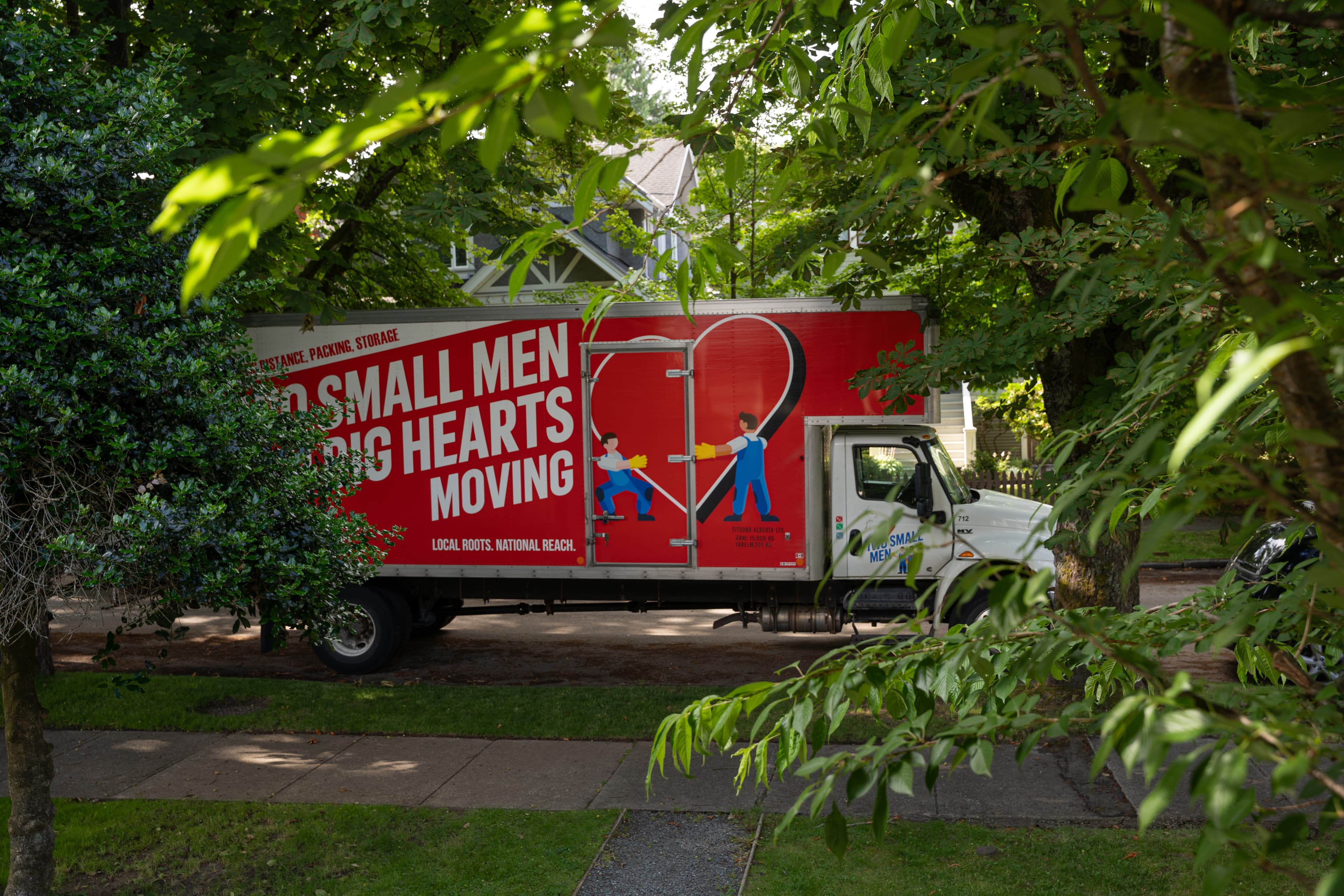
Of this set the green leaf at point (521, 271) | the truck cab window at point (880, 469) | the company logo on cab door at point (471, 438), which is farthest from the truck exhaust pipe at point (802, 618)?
the green leaf at point (521, 271)

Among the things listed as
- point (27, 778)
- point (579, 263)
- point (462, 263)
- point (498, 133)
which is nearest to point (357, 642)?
point (27, 778)

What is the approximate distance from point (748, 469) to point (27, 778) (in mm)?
6472

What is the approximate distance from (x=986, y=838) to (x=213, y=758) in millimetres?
6003

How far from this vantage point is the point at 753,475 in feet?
33.2

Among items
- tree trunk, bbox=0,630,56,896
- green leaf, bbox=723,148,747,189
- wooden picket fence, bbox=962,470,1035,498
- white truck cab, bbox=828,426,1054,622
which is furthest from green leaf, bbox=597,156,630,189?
wooden picket fence, bbox=962,470,1035,498

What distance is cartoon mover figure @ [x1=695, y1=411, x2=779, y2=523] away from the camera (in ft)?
33.1

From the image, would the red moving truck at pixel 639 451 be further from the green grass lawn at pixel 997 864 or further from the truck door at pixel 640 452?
the green grass lawn at pixel 997 864

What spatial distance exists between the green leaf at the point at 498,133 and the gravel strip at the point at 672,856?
5.40 m

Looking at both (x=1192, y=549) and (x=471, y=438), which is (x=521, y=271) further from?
(x=1192, y=549)

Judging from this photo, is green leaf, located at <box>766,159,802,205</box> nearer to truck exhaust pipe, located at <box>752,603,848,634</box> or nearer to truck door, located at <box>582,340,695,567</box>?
truck door, located at <box>582,340,695,567</box>

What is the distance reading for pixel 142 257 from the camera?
5098 millimetres

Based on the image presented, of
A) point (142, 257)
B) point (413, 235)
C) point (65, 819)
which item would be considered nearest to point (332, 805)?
point (65, 819)

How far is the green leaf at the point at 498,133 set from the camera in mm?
1199

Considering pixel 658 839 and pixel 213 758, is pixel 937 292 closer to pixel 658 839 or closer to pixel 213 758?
pixel 658 839
